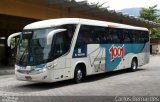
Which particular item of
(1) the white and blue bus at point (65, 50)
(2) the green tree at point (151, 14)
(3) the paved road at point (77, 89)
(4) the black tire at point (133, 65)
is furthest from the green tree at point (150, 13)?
(3) the paved road at point (77, 89)

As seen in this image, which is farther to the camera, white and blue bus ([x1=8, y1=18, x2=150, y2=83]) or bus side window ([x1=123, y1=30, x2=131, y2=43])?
bus side window ([x1=123, y1=30, x2=131, y2=43])

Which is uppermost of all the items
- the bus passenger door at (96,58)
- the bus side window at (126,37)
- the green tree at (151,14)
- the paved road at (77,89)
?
the green tree at (151,14)

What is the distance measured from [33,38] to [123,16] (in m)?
22.7

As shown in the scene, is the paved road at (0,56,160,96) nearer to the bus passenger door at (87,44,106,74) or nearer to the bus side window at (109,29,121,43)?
the bus passenger door at (87,44,106,74)

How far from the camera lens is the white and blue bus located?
14.5 meters

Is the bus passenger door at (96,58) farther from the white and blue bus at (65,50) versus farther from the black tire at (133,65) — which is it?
the black tire at (133,65)

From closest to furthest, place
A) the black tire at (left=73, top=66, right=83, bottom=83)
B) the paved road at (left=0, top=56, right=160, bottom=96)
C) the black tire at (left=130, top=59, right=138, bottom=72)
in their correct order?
the paved road at (left=0, top=56, right=160, bottom=96), the black tire at (left=73, top=66, right=83, bottom=83), the black tire at (left=130, top=59, right=138, bottom=72)

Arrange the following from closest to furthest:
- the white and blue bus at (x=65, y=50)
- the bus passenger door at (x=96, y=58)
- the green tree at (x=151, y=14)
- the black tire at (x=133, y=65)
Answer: the white and blue bus at (x=65, y=50), the bus passenger door at (x=96, y=58), the black tire at (x=133, y=65), the green tree at (x=151, y=14)

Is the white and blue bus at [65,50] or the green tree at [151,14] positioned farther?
the green tree at [151,14]

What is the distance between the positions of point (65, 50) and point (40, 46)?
3.79 ft

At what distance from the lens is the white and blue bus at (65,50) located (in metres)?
14.5

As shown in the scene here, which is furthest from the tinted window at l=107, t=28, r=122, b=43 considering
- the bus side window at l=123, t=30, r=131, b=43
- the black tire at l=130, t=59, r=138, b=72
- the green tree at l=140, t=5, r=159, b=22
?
the green tree at l=140, t=5, r=159, b=22

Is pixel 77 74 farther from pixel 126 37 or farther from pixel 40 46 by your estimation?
pixel 126 37

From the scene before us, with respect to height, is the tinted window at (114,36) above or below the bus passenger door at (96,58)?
above
